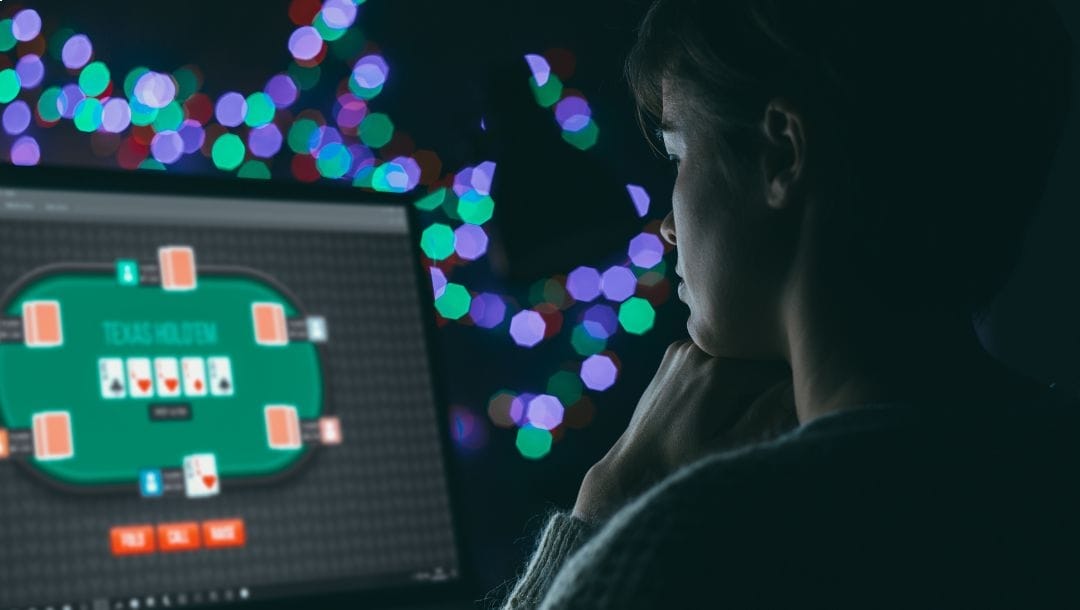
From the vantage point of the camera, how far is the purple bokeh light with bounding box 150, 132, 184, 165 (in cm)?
262

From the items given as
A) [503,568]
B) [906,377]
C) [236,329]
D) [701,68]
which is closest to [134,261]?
[236,329]

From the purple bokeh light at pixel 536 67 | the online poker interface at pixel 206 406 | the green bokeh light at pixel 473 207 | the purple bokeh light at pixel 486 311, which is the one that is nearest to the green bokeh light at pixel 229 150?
the green bokeh light at pixel 473 207

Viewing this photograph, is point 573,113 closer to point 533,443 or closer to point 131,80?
point 533,443

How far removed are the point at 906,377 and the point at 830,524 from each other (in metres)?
0.18

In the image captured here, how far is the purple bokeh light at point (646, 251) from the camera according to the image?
2865mm

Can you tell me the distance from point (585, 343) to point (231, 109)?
98 centimetres

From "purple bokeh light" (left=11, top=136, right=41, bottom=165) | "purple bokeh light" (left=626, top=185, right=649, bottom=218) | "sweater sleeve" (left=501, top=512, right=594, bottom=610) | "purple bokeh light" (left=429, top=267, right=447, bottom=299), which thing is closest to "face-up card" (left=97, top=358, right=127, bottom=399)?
"sweater sleeve" (left=501, top=512, right=594, bottom=610)

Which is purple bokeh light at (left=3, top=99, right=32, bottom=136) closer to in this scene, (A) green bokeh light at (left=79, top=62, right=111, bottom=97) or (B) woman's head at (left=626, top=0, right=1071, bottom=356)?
(A) green bokeh light at (left=79, top=62, right=111, bottom=97)

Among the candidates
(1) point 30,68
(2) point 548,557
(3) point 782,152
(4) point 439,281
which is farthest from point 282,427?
(1) point 30,68

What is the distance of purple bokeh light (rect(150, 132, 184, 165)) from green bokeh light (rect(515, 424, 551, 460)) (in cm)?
100

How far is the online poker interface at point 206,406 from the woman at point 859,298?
25 cm

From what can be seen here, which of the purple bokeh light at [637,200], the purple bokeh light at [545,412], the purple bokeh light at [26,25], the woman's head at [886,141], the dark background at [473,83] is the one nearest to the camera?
the woman's head at [886,141]

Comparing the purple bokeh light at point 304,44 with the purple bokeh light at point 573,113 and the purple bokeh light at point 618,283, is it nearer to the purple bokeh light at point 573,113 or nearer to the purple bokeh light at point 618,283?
the purple bokeh light at point 573,113

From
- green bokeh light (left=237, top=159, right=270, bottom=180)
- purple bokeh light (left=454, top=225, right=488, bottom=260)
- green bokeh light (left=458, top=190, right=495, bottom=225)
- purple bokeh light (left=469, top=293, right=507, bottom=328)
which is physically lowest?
purple bokeh light (left=469, top=293, right=507, bottom=328)
